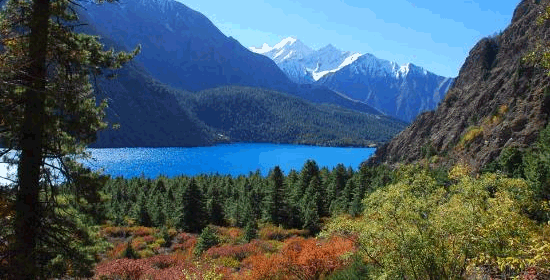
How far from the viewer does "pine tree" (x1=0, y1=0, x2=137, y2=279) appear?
10.2 m

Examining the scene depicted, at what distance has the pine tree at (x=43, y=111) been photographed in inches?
400

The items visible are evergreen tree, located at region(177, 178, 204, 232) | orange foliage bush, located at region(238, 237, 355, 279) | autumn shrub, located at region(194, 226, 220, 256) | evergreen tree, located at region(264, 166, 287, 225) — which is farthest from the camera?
evergreen tree, located at region(177, 178, 204, 232)

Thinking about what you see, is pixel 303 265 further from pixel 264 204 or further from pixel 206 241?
pixel 264 204

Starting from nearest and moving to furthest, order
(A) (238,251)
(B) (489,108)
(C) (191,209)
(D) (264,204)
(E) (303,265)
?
1. (E) (303,265)
2. (A) (238,251)
3. (C) (191,209)
4. (D) (264,204)
5. (B) (489,108)

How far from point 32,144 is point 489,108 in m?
108

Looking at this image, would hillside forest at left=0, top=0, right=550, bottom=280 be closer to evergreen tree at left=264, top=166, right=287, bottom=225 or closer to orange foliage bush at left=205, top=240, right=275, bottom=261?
orange foliage bush at left=205, top=240, right=275, bottom=261

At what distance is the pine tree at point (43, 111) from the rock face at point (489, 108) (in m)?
70.1

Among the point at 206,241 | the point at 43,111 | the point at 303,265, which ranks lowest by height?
the point at 206,241

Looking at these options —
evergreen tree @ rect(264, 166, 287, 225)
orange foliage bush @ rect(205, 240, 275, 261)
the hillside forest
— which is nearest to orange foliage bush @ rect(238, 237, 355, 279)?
the hillside forest

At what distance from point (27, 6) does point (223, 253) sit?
26.8m

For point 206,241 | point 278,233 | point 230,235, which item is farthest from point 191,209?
point 206,241

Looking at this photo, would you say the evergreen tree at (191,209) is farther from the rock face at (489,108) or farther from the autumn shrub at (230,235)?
the rock face at (489,108)

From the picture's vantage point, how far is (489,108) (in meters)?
103

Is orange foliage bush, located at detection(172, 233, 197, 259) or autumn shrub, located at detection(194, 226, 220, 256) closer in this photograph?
autumn shrub, located at detection(194, 226, 220, 256)
